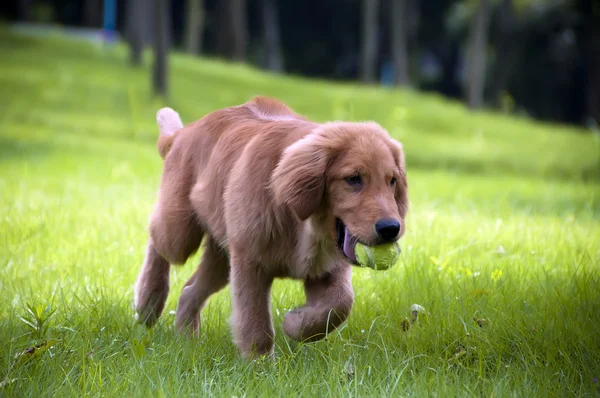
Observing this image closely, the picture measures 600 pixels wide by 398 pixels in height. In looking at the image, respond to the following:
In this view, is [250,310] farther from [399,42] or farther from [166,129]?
[399,42]

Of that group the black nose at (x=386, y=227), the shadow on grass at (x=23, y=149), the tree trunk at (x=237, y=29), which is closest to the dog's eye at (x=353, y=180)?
the black nose at (x=386, y=227)

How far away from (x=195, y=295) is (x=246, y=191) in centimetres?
104

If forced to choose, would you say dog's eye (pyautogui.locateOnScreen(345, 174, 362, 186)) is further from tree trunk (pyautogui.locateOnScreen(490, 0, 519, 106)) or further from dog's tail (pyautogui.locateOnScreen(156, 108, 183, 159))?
tree trunk (pyautogui.locateOnScreen(490, 0, 519, 106))

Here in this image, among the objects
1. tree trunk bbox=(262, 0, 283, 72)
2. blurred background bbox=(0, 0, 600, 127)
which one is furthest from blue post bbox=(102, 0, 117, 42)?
tree trunk bbox=(262, 0, 283, 72)

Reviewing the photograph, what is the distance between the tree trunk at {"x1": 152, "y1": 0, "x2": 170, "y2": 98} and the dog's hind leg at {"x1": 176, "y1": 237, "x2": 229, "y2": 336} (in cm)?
1514

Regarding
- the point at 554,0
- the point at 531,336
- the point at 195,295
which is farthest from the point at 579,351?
the point at 554,0

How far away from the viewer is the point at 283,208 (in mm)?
4062

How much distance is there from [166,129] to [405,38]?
118 feet

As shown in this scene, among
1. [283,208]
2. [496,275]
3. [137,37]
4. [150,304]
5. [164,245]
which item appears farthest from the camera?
[137,37]

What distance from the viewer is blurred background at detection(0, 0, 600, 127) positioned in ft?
110

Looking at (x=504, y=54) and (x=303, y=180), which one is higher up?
(x=303, y=180)

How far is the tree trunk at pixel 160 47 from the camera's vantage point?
19.3 metres

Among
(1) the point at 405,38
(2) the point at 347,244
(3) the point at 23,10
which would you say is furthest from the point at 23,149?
(1) the point at 405,38

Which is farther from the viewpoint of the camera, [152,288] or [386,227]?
[152,288]
